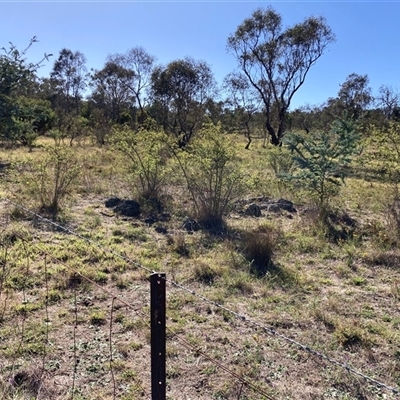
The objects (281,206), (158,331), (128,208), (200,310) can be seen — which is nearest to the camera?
(158,331)

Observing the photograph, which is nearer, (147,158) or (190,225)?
(190,225)

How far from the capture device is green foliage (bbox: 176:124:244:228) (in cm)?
707

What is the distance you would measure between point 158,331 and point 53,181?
6706mm

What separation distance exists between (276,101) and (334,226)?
20.1m

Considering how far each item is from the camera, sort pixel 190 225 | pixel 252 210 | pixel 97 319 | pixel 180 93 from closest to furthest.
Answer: pixel 97 319
pixel 190 225
pixel 252 210
pixel 180 93

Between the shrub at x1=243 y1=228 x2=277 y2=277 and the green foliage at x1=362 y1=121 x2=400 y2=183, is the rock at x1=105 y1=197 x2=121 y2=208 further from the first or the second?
the green foliage at x1=362 y1=121 x2=400 y2=183

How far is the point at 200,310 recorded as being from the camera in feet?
13.0

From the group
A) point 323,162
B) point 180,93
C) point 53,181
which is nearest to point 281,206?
point 323,162

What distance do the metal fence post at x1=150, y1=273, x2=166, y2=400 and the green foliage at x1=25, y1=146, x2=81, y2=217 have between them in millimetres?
5832

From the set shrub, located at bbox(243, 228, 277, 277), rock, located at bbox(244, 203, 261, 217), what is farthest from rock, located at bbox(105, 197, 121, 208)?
shrub, located at bbox(243, 228, 277, 277)

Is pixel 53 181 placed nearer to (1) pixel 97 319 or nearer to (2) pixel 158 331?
(1) pixel 97 319

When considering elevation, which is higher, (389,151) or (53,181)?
(389,151)

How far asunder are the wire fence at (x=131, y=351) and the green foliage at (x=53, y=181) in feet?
9.71

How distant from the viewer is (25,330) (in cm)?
336
